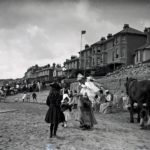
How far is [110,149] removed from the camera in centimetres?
733

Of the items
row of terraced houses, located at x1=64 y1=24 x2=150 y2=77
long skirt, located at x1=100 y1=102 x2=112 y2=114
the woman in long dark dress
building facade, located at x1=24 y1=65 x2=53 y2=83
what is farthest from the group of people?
building facade, located at x1=24 y1=65 x2=53 y2=83

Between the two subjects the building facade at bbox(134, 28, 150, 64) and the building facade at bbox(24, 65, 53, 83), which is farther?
the building facade at bbox(24, 65, 53, 83)

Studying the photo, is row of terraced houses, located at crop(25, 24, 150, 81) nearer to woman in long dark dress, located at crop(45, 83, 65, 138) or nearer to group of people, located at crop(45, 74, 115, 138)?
group of people, located at crop(45, 74, 115, 138)

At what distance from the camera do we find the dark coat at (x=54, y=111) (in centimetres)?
895

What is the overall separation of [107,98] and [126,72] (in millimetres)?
18827

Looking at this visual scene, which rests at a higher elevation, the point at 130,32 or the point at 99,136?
the point at 130,32

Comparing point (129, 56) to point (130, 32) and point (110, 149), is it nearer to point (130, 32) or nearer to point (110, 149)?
point (130, 32)

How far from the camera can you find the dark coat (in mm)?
8953

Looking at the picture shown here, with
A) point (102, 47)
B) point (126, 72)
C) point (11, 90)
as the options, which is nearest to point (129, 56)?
point (102, 47)

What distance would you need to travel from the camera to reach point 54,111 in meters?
9.03

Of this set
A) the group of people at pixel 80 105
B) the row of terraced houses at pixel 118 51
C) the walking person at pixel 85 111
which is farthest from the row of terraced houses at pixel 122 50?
the walking person at pixel 85 111

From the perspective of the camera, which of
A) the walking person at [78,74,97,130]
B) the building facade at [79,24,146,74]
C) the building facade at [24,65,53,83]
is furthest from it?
the building facade at [24,65,53,83]

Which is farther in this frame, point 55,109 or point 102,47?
point 102,47

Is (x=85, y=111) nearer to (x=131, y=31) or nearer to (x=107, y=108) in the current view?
(x=107, y=108)
